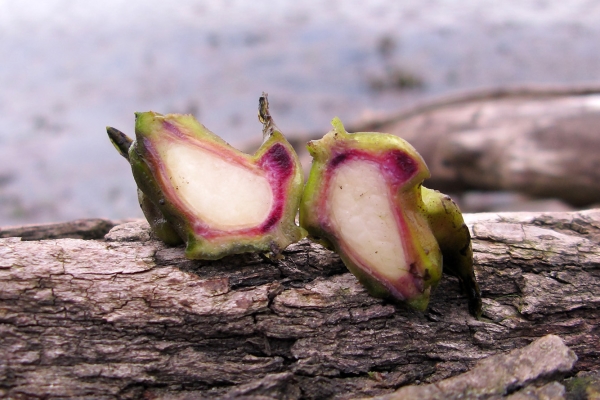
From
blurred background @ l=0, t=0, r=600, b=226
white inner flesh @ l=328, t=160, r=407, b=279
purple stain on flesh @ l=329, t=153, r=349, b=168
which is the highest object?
blurred background @ l=0, t=0, r=600, b=226

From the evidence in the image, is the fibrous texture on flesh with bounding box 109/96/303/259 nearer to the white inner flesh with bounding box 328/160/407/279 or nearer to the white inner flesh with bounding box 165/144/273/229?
the white inner flesh with bounding box 165/144/273/229

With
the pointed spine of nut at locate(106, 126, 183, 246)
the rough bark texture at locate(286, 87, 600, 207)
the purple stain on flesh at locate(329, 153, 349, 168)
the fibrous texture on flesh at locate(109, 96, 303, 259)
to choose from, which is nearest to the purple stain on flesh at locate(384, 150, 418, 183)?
the purple stain on flesh at locate(329, 153, 349, 168)

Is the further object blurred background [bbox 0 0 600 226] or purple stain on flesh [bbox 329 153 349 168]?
blurred background [bbox 0 0 600 226]

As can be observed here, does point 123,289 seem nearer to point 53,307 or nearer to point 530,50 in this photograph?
point 53,307

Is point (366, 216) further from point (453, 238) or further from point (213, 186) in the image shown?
point (213, 186)

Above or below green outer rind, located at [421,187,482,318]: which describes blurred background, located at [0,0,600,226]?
above

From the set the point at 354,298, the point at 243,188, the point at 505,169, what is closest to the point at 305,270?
the point at 354,298

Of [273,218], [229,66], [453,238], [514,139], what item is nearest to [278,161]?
[273,218]
